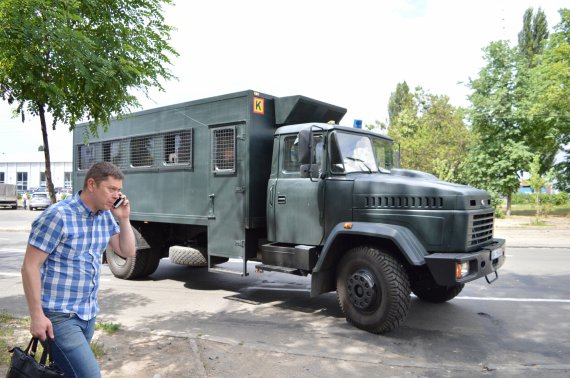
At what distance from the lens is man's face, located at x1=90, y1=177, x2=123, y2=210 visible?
2574 mm

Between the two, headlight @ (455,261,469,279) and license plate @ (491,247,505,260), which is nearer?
headlight @ (455,261,469,279)

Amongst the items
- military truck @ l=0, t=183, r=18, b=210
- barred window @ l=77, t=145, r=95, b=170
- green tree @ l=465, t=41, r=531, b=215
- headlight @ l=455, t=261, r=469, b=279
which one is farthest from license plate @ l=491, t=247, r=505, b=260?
military truck @ l=0, t=183, r=18, b=210

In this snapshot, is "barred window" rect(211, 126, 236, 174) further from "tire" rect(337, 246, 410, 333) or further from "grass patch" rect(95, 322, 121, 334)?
"grass patch" rect(95, 322, 121, 334)

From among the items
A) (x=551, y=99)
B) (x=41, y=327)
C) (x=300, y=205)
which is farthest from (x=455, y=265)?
(x=551, y=99)

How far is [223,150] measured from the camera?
694cm

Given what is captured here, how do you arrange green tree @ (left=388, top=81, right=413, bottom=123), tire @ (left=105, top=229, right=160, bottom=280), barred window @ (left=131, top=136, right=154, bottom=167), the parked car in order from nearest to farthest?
barred window @ (left=131, top=136, right=154, bottom=167) < tire @ (left=105, top=229, right=160, bottom=280) < the parked car < green tree @ (left=388, top=81, right=413, bottom=123)

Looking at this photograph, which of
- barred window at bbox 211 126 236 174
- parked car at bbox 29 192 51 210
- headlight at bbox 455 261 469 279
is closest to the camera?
headlight at bbox 455 261 469 279

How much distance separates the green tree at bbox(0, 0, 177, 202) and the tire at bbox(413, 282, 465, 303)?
470 centimetres

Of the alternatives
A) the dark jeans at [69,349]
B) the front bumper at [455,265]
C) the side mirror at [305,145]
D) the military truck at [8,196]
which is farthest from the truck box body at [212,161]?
the military truck at [8,196]

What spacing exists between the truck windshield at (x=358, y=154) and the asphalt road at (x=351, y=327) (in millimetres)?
2056

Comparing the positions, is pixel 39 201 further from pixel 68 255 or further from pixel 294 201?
pixel 68 255

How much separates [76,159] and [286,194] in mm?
5660

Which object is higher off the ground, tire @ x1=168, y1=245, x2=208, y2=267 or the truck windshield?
the truck windshield

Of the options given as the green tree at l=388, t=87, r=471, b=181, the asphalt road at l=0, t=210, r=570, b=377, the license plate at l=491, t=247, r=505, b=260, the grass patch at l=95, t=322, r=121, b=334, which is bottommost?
the asphalt road at l=0, t=210, r=570, b=377
